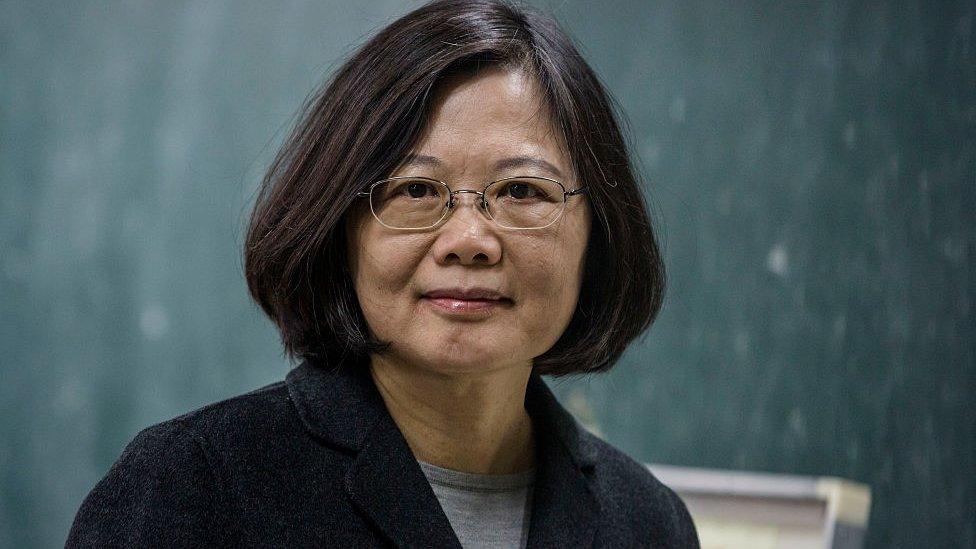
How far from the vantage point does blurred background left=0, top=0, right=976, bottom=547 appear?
2.35 m

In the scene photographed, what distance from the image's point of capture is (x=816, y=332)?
242 centimetres

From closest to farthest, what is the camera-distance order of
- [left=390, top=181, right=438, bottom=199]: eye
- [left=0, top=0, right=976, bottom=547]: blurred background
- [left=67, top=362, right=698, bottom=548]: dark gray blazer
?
[left=67, top=362, right=698, bottom=548]: dark gray blazer, [left=390, top=181, right=438, bottom=199]: eye, [left=0, top=0, right=976, bottom=547]: blurred background

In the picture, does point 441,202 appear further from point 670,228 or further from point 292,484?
point 670,228

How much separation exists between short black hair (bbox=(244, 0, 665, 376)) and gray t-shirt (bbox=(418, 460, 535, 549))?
0.19 meters

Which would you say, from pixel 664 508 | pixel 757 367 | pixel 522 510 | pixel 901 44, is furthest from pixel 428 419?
pixel 901 44

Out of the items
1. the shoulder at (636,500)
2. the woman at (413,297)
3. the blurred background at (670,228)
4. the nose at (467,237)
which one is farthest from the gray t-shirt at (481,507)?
the blurred background at (670,228)

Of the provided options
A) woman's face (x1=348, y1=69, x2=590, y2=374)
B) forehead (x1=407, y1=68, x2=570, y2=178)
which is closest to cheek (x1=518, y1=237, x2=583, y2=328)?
woman's face (x1=348, y1=69, x2=590, y2=374)

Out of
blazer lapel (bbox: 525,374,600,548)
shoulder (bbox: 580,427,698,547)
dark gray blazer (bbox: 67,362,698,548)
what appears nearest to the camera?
dark gray blazer (bbox: 67,362,698,548)

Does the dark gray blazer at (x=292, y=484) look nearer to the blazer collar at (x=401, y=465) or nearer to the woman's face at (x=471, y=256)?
the blazer collar at (x=401, y=465)

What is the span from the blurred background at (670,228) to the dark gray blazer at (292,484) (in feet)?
3.46

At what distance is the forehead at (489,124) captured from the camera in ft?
4.18

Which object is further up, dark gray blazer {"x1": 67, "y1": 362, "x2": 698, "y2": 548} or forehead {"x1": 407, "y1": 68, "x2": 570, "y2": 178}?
forehead {"x1": 407, "y1": 68, "x2": 570, "y2": 178}

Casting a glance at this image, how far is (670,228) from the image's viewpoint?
8.08 ft

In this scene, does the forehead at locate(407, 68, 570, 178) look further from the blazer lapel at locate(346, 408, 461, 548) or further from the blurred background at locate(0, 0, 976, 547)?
the blurred background at locate(0, 0, 976, 547)
